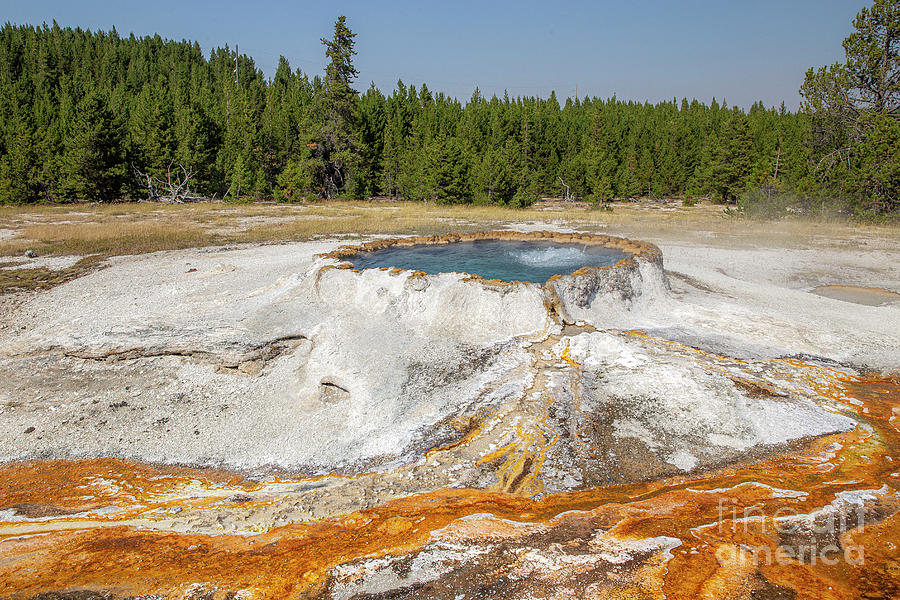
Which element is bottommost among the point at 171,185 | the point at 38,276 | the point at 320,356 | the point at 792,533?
the point at 792,533

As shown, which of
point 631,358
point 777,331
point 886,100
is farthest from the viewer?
point 886,100

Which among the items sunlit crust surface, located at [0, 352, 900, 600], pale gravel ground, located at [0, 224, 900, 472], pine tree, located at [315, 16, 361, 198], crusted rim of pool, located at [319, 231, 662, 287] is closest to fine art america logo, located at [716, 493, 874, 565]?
sunlit crust surface, located at [0, 352, 900, 600]

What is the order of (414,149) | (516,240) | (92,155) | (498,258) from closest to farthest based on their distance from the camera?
1. (498,258)
2. (516,240)
3. (92,155)
4. (414,149)

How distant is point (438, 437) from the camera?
6789 mm

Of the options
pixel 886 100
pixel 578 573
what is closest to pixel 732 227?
pixel 886 100

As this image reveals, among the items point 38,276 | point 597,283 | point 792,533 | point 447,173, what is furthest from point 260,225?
point 792,533

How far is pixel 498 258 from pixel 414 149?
31.2m

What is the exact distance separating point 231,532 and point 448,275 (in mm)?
→ 6431

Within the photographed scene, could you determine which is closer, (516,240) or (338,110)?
(516,240)

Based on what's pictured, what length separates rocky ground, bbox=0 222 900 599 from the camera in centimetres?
414

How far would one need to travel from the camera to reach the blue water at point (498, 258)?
1250cm

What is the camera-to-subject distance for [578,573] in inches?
157

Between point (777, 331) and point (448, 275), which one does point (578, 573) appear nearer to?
point (448, 275)

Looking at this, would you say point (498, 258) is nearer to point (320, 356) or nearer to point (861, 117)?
point (320, 356)
